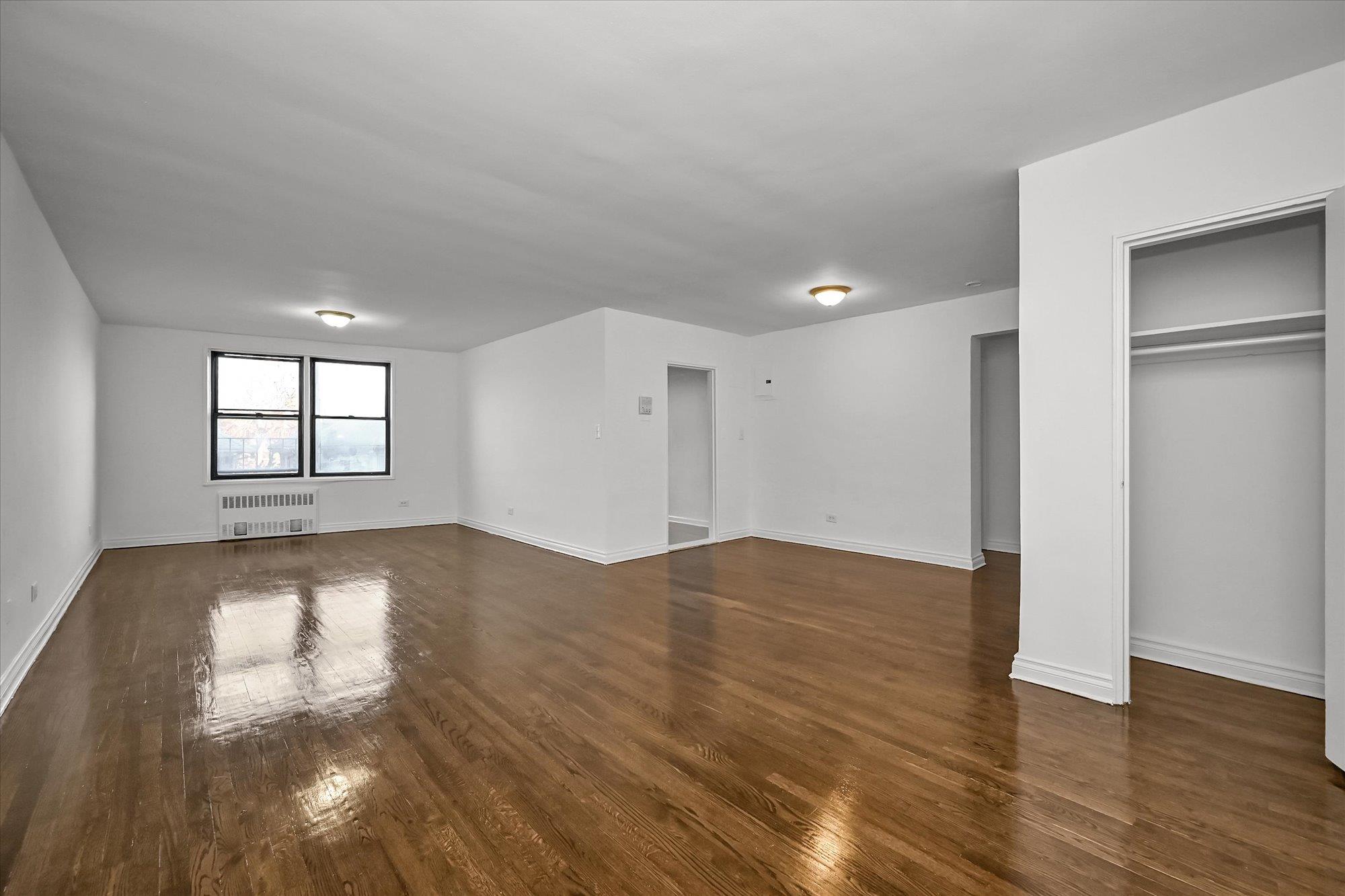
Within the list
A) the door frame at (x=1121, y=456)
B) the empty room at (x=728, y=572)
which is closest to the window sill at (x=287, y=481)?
the empty room at (x=728, y=572)

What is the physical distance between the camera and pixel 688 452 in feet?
27.8

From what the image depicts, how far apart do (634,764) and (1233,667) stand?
3.07 m

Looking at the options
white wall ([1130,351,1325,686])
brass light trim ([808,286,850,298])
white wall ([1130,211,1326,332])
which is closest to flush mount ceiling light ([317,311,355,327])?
brass light trim ([808,286,850,298])

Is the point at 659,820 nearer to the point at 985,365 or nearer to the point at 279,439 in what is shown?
the point at 985,365

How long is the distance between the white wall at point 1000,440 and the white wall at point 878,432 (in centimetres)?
58

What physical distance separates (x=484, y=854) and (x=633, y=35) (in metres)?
2.65

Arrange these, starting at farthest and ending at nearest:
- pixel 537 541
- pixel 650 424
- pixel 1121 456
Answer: pixel 537 541
pixel 650 424
pixel 1121 456

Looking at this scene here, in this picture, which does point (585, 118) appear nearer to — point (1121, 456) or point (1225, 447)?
point (1121, 456)

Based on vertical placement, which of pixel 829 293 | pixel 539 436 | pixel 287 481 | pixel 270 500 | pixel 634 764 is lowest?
pixel 634 764

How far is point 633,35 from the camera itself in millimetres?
2025

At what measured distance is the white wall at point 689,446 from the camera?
8.14m

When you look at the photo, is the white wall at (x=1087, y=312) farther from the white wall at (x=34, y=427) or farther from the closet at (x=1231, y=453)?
the white wall at (x=34, y=427)

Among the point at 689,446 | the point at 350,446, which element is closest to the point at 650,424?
the point at 689,446

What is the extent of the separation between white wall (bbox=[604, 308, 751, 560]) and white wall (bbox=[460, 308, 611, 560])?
0.45 ft
